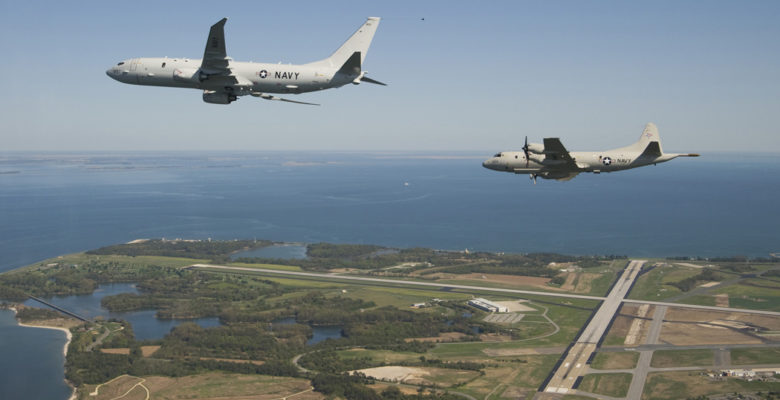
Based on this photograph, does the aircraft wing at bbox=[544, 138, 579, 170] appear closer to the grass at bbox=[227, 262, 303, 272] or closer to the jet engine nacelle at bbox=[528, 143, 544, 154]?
the jet engine nacelle at bbox=[528, 143, 544, 154]

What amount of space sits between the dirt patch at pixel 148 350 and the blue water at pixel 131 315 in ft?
23.4

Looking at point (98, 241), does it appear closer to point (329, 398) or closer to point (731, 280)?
point (329, 398)

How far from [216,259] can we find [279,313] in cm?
5224

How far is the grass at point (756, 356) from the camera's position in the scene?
8119cm

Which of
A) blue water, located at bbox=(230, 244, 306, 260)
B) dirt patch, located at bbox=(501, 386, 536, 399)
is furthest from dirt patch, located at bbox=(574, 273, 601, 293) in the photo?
blue water, located at bbox=(230, 244, 306, 260)

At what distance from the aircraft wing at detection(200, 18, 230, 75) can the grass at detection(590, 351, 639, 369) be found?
217 feet

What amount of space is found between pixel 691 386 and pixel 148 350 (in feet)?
249

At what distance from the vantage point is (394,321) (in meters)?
106

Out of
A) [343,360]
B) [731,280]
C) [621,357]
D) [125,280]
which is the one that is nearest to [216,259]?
[125,280]

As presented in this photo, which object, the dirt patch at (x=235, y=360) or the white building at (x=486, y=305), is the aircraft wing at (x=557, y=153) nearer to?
the dirt patch at (x=235, y=360)

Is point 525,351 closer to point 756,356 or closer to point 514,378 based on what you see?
point 514,378

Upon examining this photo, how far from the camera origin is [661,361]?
81.9 m

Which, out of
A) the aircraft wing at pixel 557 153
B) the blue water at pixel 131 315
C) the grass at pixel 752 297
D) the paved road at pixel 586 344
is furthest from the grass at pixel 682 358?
the blue water at pixel 131 315

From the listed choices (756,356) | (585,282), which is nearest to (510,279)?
(585,282)
